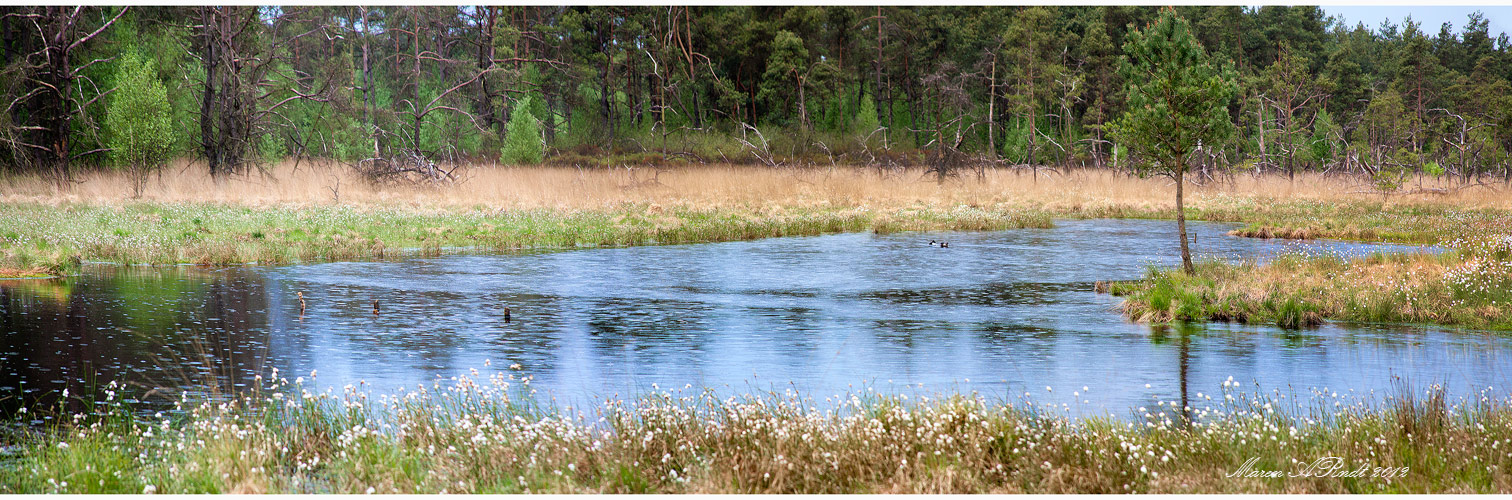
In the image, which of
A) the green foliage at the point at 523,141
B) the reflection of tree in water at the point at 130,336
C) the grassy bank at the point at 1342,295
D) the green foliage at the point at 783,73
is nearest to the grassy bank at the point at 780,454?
the reflection of tree in water at the point at 130,336

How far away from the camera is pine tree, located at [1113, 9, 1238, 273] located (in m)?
17.5

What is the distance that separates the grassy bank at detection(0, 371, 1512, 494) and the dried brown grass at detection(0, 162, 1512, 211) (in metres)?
26.6

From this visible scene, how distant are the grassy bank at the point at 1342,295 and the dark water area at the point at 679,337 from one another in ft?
1.94

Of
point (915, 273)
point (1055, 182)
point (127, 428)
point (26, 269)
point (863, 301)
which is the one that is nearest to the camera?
point (127, 428)

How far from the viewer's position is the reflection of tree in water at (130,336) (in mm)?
10969

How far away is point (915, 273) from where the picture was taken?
22.3m

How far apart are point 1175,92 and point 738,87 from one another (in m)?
55.8

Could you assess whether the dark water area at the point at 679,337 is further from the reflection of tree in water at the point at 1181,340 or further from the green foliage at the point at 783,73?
the green foliage at the point at 783,73

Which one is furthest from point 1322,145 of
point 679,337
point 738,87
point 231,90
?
point 679,337

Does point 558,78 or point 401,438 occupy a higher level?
point 558,78

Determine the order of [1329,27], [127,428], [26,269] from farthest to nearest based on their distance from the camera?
[1329,27], [26,269], [127,428]

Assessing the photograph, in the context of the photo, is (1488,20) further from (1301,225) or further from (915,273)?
(915,273)

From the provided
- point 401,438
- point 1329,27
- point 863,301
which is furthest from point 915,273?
point 1329,27

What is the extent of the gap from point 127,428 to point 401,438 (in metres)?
2.70
